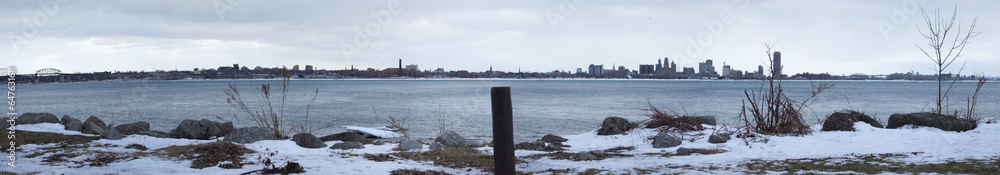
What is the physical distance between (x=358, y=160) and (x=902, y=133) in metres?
9.92

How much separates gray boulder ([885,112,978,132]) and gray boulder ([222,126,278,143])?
42.8 feet

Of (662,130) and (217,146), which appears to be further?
(662,130)

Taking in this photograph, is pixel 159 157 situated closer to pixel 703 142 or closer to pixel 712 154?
pixel 712 154

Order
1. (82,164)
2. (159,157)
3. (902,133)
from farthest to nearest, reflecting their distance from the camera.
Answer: (902,133) < (159,157) < (82,164)

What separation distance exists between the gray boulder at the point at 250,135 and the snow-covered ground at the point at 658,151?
1.23 feet

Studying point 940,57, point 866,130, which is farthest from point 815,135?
point 940,57

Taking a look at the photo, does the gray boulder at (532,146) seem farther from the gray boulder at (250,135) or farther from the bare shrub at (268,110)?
the gray boulder at (250,135)

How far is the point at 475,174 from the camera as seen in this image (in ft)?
26.3

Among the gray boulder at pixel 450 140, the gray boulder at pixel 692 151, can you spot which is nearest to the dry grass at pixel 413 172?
the gray boulder at pixel 692 151

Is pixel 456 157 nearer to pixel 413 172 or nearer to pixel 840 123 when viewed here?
pixel 413 172

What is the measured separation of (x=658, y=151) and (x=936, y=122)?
18.5 ft

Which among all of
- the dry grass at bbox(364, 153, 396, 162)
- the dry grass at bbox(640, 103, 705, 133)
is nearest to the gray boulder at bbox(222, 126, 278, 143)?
the dry grass at bbox(364, 153, 396, 162)

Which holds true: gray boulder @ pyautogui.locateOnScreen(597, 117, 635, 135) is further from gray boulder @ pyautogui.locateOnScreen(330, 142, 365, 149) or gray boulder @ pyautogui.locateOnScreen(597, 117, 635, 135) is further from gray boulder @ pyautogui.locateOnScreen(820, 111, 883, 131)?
gray boulder @ pyautogui.locateOnScreen(330, 142, 365, 149)

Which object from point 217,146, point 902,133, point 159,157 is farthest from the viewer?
point 902,133
